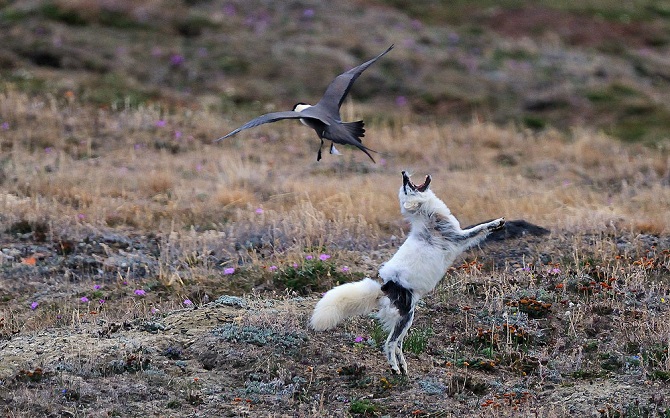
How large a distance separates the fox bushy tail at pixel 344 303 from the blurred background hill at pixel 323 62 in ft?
40.6

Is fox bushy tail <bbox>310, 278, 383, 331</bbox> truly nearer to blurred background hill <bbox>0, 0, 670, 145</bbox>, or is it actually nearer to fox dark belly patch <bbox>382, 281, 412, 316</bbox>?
fox dark belly patch <bbox>382, 281, 412, 316</bbox>

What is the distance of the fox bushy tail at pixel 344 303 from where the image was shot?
6930 millimetres

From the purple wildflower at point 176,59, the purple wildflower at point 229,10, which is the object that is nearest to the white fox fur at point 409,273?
the purple wildflower at point 176,59

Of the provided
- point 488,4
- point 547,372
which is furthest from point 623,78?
point 547,372

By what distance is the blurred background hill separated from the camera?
21047 mm

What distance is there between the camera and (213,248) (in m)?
11.0

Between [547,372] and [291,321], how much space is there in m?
2.22

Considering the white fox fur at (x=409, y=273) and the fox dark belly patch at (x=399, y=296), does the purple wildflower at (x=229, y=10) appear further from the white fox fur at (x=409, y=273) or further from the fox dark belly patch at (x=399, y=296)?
the fox dark belly patch at (x=399, y=296)

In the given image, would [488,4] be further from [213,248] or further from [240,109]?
[213,248]

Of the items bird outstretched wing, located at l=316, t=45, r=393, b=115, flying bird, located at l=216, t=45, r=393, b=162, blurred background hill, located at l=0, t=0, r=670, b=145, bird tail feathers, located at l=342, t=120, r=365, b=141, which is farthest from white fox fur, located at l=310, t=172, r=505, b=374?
blurred background hill, located at l=0, t=0, r=670, b=145

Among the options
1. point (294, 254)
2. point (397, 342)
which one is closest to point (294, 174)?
point (294, 254)

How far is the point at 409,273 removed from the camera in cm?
719

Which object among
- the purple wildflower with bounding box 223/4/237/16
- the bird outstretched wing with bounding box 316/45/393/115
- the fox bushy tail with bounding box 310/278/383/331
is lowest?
the fox bushy tail with bounding box 310/278/383/331

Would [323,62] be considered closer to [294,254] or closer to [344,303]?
[294,254]
